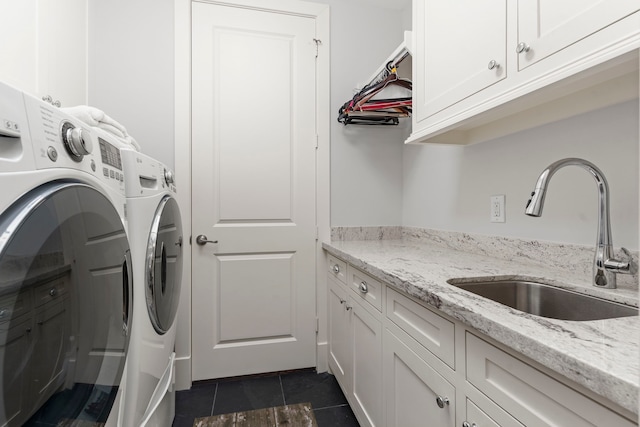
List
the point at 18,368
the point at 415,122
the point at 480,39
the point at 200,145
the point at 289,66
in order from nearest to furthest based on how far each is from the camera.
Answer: the point at 18,368 → the point at 480,39 → the point at 415,122 → the point at 200,145 → the point at 289,66

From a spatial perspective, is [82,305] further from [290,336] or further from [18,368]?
[290,336]

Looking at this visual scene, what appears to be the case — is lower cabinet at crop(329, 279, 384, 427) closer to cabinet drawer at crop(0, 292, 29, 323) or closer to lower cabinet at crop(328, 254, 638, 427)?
lower cabinet at crop(328, 254, 638, 427)

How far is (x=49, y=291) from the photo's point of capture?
20.1 inches

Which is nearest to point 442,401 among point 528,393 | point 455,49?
point 528,393

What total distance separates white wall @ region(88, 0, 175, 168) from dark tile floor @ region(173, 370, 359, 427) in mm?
1380

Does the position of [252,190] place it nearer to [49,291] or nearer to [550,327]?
[49,291]

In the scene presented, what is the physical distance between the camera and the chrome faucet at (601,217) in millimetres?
846

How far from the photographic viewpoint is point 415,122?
1.42 meters

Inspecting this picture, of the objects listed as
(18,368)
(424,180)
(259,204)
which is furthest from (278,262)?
(18,368)

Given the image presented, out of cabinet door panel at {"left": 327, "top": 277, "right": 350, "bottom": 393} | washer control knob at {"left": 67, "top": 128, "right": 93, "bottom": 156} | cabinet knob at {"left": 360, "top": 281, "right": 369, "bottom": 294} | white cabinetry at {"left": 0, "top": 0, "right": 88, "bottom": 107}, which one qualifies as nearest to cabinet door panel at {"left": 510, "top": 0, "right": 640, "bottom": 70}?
cabinet knob at {"left": 360, "top": 281, "right": 369, "bottom": 294}

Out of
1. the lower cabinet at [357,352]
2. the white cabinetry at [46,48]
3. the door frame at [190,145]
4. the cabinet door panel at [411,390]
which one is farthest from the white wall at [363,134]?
the white cabinetry at [46,48]

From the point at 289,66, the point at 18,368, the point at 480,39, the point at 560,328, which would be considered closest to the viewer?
the point at 18,368

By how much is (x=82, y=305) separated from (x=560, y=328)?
908 mm

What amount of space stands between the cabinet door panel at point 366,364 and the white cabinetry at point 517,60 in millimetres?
850
